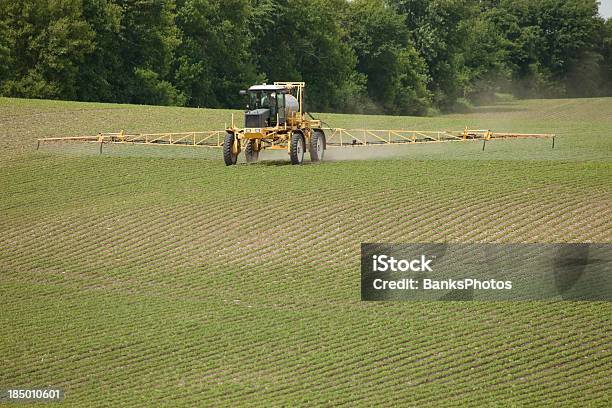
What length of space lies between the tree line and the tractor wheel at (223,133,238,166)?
42.9m

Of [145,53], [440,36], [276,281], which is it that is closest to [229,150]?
[276,281]

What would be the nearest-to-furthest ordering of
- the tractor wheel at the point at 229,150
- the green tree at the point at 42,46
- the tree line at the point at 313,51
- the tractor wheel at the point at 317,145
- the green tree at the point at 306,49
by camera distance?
the tractor wheel at the point at 229,150 → the tractor wheel at the point at 317,145 → the green tree at the point at 42,46 → the tree line at the point at 313,51 → the green tree at the point at 306,49

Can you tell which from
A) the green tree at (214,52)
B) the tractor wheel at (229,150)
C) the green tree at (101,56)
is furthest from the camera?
the green tree at (214,52)

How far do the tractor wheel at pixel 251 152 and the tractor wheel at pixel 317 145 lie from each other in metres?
2.24

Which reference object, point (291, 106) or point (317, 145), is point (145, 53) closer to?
point (317, 145)

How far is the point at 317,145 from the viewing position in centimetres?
4609

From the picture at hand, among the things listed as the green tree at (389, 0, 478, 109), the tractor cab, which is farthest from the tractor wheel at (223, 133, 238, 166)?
the green tree at (389, 0, 478, 109)

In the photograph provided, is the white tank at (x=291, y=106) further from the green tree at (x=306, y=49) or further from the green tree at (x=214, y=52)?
the green tree at (x=306, y=49)

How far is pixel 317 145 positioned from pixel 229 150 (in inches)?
136

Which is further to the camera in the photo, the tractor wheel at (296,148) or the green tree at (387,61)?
the green tree at (387,61)

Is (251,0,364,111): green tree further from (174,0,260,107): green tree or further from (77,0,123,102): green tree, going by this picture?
(77,0,123,102): green tree

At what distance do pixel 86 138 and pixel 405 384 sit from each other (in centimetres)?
3087

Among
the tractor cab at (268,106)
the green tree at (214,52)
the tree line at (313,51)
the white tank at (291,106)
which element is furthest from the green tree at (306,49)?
the tractor cab at (268,106)

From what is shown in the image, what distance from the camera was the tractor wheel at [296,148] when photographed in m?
44.1
